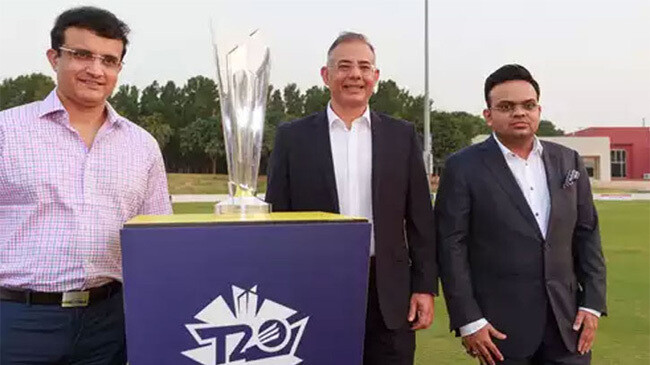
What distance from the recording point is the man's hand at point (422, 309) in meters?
2.20

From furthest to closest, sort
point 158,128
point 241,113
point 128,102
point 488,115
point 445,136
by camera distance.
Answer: point 128,102 → point 445,136 → point 158,128 → point 488,115 → point 241,113

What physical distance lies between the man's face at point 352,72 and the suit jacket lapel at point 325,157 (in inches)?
5.0

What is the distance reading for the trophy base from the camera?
71.4 inches

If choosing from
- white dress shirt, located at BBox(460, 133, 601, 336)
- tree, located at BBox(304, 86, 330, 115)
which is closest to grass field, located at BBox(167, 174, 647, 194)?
tree, located at BBox(304, 86, 330, 115)

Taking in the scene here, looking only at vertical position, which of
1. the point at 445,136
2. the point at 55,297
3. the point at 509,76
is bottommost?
the point at 55,297

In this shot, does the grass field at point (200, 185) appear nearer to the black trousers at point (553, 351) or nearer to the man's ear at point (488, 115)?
the man's ear at point (488, 115)

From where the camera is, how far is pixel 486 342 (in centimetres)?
223

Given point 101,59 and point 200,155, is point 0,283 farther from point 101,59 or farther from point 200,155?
point 200,155

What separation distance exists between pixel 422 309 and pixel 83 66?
4.63 ft

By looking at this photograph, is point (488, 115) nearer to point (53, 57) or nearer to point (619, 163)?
point (53, 57)

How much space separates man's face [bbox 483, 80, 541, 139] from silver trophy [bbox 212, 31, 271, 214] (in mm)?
931

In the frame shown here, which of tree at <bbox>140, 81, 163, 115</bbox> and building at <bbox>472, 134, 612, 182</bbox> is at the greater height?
tree at <bbox>140, 81, 163, 115</bbox>

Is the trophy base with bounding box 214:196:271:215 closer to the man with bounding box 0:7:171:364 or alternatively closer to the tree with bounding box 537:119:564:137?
the man with bounding box 0:7:171:364

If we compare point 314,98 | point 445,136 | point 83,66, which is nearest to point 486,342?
point 83,66
